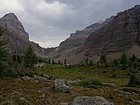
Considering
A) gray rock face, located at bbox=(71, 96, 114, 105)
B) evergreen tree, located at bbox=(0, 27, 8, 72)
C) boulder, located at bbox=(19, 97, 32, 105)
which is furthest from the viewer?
evergreen tree, located at bbox=(0, 27, 8, 72)

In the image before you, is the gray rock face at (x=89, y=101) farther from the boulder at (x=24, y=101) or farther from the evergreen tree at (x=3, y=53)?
the evergreen tree at (x=3, y=53)

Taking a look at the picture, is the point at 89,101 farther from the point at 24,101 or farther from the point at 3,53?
the point at 3,53

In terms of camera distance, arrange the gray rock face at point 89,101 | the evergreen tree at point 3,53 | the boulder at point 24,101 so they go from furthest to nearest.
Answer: the evergreen tree at point 3,53 → the boulder at point 24,101 → the gray rock face at point 89,101

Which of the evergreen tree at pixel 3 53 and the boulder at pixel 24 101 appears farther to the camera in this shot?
the evergreen tree at pixel 3 53

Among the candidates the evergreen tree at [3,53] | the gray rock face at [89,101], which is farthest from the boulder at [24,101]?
the evergreen tree at [3,53]

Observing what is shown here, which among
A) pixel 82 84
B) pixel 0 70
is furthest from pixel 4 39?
pixel 82 84

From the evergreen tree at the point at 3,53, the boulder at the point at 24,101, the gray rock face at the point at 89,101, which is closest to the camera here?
the gray rock face at the point at 89,101

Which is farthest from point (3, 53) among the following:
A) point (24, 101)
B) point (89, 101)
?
point (89, 101)

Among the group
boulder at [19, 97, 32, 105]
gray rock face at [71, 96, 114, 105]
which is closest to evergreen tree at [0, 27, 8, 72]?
boulder at [19, 97, 32, 105]

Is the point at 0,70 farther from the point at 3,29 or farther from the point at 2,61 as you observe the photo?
the point at 3,29

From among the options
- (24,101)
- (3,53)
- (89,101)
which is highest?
(3,53)

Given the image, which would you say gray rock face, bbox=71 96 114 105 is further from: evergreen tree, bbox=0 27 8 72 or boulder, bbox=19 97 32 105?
evergreen tree, bbox=0 27 8 72

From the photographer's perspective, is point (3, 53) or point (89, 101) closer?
point (89, 101)

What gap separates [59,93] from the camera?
2875 cm
